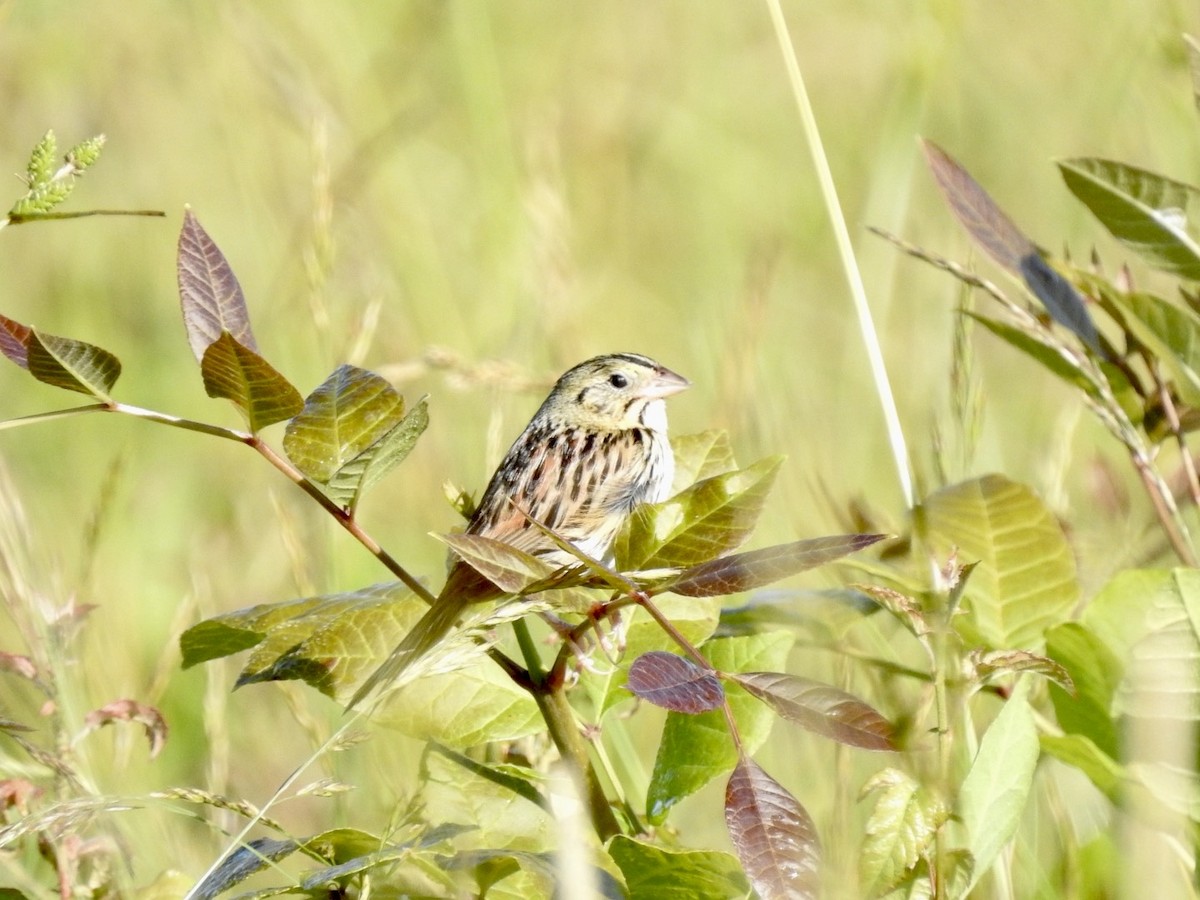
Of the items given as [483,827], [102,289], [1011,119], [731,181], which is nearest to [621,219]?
[731,181]

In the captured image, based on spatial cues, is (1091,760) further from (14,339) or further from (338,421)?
(14,339)

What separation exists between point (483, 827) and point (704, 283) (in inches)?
134

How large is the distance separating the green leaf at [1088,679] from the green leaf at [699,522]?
0.51 m

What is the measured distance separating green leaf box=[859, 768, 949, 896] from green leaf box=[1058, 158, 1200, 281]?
77 cm

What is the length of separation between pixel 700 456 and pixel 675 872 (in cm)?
55

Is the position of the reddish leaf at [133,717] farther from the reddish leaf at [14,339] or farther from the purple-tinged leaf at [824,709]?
the purple-tinged leaf at [824,709]

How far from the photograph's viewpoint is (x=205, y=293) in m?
1.41

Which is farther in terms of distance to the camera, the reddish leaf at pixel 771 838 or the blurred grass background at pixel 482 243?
the blurred grass background at pixel 482 243

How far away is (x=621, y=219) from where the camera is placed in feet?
16.9

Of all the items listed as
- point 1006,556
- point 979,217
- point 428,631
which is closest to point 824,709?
point 428,631

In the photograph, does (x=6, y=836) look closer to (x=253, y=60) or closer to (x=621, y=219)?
(x=253, y=60)

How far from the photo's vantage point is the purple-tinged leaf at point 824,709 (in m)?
1.20

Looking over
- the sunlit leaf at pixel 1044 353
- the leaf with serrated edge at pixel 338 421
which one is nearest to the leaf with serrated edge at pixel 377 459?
the leaf with serrated edge at pixel 338 421

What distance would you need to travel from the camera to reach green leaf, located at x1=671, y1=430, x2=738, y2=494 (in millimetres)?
1751
